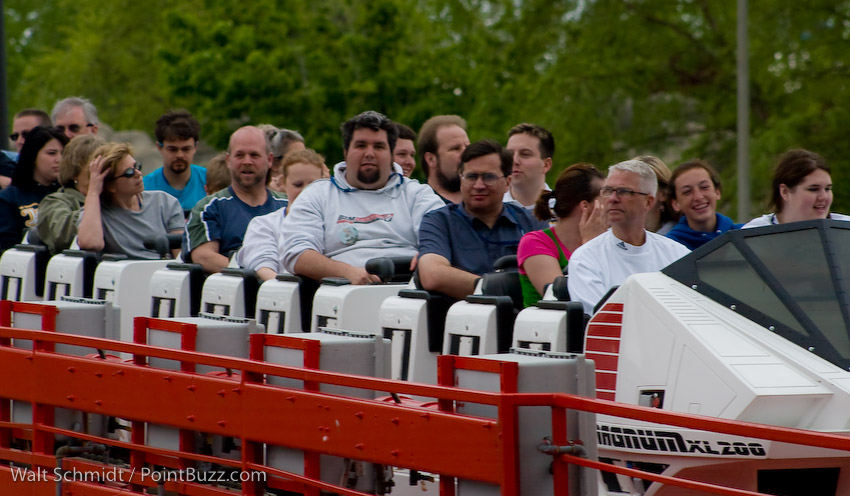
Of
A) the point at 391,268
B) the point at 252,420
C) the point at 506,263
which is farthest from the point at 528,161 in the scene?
the point at 252,420

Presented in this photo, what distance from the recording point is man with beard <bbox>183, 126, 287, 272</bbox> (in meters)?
8.49

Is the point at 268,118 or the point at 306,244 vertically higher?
the point at 268,118

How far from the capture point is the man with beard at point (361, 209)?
7.56 m

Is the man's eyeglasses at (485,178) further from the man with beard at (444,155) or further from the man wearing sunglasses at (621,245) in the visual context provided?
the man with beard at (444,155)

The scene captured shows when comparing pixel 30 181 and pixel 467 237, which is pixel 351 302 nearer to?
pixel 467 237

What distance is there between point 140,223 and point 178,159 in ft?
4.54

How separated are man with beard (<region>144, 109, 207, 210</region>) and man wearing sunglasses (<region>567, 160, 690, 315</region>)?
5115mm

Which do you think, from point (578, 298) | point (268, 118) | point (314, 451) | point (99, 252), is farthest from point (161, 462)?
point (268, 118)

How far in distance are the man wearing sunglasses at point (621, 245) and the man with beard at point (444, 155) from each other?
281 centimetres

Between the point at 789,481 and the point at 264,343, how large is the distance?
2.02m

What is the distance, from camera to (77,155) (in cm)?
880

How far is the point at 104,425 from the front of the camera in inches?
227

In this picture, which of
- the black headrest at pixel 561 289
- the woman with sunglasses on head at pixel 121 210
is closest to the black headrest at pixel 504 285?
the black headrest at pixel 561 289

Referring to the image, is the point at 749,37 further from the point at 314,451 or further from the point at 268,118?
the point at 314,451
